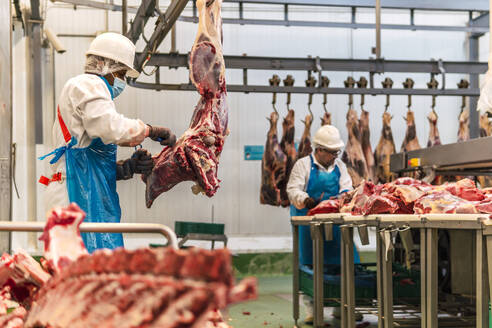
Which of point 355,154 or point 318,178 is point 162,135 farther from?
point 355,154

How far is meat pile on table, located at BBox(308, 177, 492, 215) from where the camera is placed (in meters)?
3.79

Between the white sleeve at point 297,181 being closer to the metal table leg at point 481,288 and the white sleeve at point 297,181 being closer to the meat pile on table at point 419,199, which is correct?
the meat pile on table at point 419,199

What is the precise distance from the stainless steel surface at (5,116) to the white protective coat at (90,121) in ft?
2.95

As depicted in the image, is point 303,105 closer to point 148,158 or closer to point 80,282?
point 148,158

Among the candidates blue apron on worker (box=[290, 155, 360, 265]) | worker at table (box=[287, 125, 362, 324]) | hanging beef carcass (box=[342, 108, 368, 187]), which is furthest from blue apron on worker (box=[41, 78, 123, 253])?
hanging beef carcass (box=[342, 108, 368, 187])

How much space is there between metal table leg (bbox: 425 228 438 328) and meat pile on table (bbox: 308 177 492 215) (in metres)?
0.29

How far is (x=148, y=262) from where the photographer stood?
88cm

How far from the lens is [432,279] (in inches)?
141

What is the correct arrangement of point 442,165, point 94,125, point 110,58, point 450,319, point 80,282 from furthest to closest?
point 442,165
point 450,319
point 110,58
point 94,125
point 80,282

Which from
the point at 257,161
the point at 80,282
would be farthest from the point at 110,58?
the point at 257,161

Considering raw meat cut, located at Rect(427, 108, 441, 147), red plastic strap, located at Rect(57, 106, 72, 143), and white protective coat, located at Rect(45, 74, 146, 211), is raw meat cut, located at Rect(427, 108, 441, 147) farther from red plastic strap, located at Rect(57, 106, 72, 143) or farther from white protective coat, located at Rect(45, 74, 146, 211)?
red plastic strap, located at Rect(57, 106, 72, 143)

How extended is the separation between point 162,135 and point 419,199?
186 cm

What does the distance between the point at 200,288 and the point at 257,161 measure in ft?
29.8

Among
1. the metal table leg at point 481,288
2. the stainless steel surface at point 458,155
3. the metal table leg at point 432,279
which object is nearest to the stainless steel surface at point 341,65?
the stainless steel surface at point 458,155
